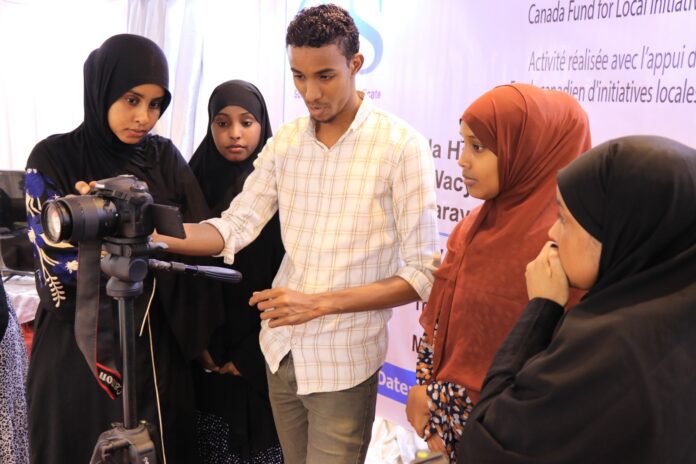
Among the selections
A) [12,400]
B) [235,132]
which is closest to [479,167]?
[235,132]

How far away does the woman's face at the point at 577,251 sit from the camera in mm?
1065

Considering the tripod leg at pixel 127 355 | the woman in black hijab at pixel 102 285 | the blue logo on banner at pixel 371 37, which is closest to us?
the tripod leg at pixel 127 355

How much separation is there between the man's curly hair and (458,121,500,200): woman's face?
396 millimetres

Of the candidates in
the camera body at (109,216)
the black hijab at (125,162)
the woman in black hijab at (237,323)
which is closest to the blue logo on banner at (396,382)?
the woman in black hijab at (237,323)

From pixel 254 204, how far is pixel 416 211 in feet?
1.68

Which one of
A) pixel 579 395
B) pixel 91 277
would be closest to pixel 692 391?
pixel 579 395

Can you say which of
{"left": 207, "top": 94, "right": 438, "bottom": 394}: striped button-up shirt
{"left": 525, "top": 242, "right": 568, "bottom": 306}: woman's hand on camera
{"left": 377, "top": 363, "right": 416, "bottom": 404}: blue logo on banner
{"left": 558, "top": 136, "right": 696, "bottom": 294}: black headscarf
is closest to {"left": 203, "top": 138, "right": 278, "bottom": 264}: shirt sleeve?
{"left": 207, "top": 94, "right": 438, "bottom": 394}: striped button-up shirt

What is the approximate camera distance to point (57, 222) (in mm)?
1123

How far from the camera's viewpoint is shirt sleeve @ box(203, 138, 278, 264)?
6.02 ft

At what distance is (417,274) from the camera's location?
63.6 inches

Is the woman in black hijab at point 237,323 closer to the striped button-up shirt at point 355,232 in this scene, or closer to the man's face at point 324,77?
the striped button-up shirt at point 355,232

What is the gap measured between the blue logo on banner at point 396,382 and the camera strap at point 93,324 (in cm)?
193

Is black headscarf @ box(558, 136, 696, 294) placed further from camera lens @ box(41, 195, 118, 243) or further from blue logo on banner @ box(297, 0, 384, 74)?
blue logo on banner @ box(297, 0, 384, 74)

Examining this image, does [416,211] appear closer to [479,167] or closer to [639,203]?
[479,167]
